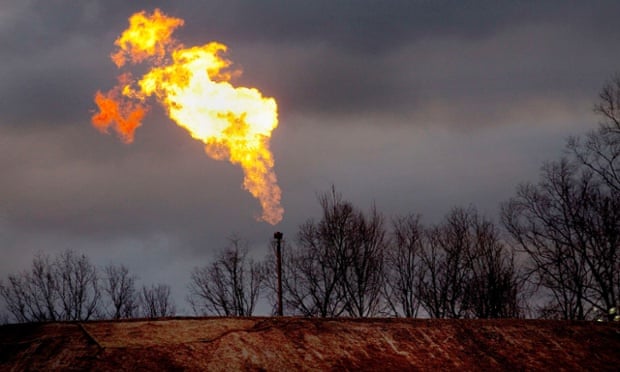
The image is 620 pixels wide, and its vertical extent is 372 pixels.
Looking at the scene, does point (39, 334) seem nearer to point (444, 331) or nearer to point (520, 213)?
point (444, 331)

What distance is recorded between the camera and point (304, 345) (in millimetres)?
18469

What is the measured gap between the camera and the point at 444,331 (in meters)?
20.9

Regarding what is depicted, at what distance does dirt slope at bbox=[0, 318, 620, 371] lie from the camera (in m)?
16.4

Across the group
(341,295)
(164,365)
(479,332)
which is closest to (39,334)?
(164,365)

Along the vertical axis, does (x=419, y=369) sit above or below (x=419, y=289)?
below

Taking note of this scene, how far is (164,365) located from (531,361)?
11.0m

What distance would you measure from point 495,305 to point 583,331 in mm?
34321

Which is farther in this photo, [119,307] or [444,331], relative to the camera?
[119,307]

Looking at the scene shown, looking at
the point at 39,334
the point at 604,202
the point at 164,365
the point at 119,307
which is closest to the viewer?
the point at 164,365

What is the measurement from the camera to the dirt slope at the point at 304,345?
1638cm

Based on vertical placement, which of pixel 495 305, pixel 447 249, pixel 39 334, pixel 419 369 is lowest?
pixel 419 369

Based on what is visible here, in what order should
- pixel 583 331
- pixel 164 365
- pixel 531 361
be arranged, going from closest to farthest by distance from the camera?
pixel 164 365
pixel 531 361
pixel 583 331

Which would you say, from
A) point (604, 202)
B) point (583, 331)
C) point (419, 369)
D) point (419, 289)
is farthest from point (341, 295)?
point (419, 369)

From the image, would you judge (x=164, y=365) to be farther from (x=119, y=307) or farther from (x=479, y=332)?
(x=119, y=307)
